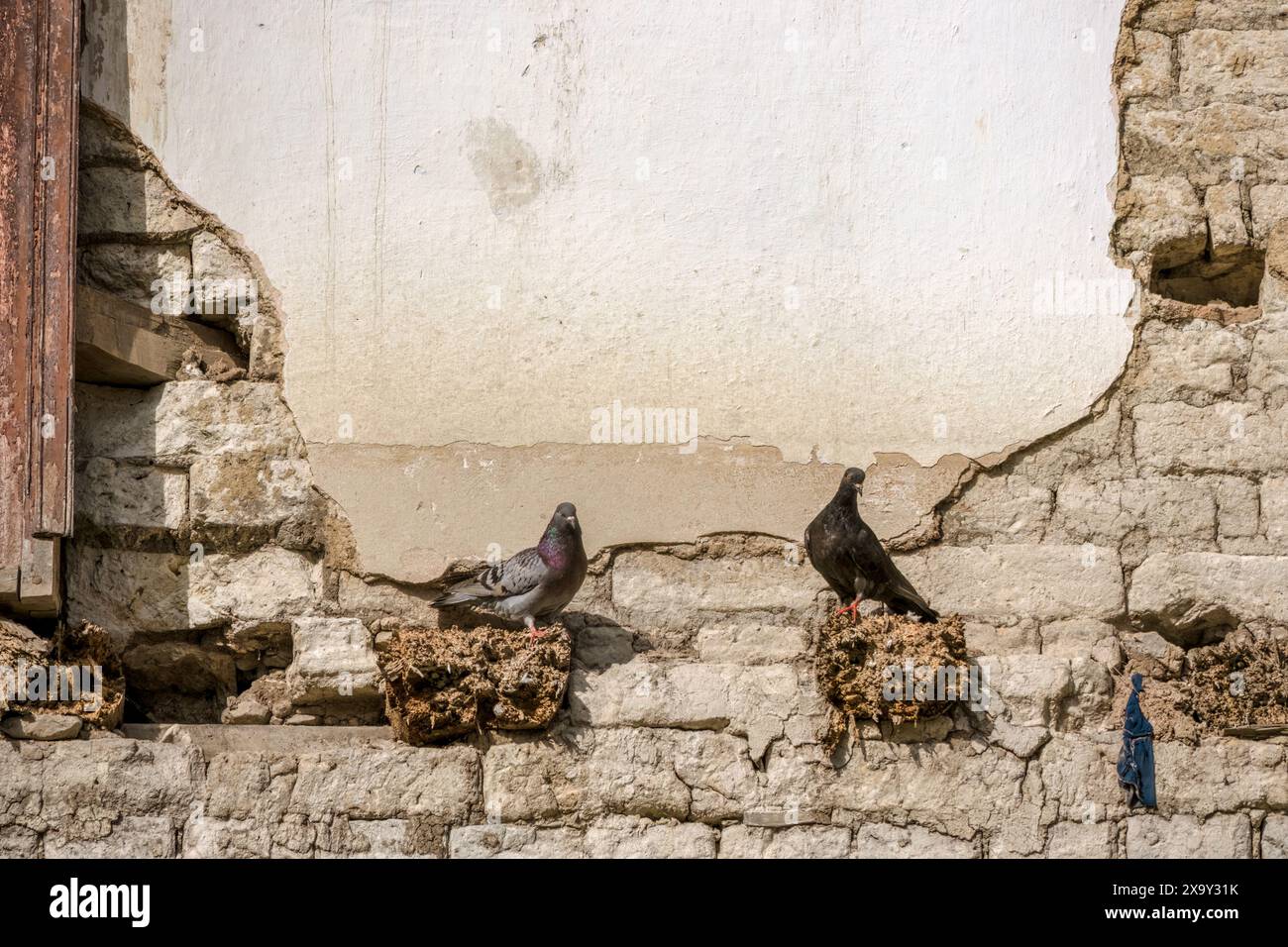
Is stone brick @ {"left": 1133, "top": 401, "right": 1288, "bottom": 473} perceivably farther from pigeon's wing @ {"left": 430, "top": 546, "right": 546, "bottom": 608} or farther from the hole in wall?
pigeon's wing @ {"left": 430, "top": 546, "right": 546, "bottom": 608}

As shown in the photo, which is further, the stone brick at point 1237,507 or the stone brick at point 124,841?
the stone brick at point 1237,507

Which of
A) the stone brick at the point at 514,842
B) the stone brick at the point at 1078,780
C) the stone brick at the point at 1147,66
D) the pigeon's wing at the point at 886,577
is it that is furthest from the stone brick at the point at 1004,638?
the stone brick at the point at 1147,66

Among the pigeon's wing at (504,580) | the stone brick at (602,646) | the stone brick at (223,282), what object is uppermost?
the stone brick at (223,282)

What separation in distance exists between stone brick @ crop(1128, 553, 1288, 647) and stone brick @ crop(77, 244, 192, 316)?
3.59m

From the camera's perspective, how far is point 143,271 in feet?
18.5

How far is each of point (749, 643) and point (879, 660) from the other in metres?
0.58

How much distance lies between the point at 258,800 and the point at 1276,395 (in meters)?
3.76

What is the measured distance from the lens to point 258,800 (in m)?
4.94

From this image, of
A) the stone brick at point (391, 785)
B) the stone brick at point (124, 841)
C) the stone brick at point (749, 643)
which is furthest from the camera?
the stone brick at point (749, 643)

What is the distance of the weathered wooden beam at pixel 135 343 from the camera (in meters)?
5.29

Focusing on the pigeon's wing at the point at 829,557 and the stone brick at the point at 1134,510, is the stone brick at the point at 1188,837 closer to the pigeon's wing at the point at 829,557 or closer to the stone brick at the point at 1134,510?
the stone brick at the point at 1134,510

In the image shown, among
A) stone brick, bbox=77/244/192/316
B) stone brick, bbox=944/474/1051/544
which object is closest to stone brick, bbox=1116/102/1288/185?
stone brick, bbox=944/474/1051/544

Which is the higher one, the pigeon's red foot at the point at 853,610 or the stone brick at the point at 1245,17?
the stone brick at the point at 1245,17

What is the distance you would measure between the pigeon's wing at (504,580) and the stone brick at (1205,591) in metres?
2.10
